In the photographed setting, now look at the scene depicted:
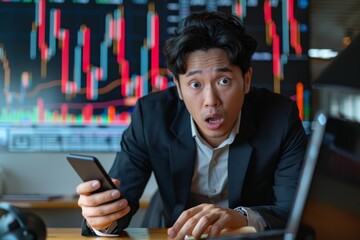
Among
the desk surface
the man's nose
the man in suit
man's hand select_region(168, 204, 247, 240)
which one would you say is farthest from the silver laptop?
the desk surface

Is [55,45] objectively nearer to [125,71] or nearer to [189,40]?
[125,71]

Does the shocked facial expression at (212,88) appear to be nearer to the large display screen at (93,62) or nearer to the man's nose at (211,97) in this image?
the man's nose at (211,97)

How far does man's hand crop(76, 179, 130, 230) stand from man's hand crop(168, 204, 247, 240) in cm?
19


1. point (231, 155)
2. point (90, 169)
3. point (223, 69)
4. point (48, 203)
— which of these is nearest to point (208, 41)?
point (223, 69)

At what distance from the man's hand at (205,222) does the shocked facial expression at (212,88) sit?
14.2 inches

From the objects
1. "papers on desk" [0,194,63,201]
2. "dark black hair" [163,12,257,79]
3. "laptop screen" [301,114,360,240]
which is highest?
"dark black hair" [163,12,257,79]

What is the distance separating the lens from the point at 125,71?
2760mm

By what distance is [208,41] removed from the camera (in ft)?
4.91

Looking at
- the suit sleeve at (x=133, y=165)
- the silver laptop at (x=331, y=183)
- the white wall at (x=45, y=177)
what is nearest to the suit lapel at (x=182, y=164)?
the suit sleeve at (x=133, y=165)

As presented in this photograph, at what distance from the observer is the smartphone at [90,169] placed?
3.65 ft

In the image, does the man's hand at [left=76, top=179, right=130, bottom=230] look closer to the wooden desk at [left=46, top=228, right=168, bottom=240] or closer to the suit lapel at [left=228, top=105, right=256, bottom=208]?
the wooden desk at [left=46, top=228, right=168, bottom=240]

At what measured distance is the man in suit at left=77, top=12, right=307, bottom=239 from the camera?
147 cm

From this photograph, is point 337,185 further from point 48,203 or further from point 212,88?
point 48,203

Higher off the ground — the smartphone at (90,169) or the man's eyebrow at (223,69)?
the man's eyebrow at (223,69)
